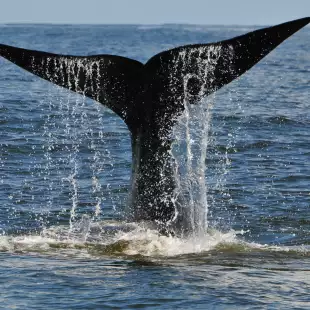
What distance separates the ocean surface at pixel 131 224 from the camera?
8.95 meters

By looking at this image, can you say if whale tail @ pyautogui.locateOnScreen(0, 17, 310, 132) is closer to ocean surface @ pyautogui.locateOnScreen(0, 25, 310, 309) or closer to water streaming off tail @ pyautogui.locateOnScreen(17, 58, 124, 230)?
water streaming off tail @ pyautogui.locateOnScreen(17, 58, 124, 230)

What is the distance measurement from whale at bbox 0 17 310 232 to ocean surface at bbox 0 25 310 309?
0.39m

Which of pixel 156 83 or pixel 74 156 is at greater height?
pixel 156 83

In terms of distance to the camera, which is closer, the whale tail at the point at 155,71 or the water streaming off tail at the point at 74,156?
the whale tail at the point at 155,71

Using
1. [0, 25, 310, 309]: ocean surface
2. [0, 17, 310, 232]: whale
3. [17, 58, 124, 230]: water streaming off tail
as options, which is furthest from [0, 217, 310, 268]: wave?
[17, 58, 124, 230]: water streaming off tail

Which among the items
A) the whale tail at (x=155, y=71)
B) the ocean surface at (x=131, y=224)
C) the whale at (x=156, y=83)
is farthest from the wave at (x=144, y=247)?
the whale tail at (x=155, y=71)

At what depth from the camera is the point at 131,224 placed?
35.0ft

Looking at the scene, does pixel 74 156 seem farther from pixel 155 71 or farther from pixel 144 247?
pixel 155 71

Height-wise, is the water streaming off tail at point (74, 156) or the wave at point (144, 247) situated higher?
the wave at point (144, 247)

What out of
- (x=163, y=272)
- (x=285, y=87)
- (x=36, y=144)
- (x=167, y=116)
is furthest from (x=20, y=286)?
(x=285, y=87)

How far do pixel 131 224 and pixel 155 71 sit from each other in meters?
1.64

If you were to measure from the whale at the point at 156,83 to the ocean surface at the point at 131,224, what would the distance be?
0.39 metres

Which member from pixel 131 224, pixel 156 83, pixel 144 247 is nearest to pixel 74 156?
pixel 131 224

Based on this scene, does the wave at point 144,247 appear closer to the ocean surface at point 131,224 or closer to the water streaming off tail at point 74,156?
the ocean surface at point 131,224
